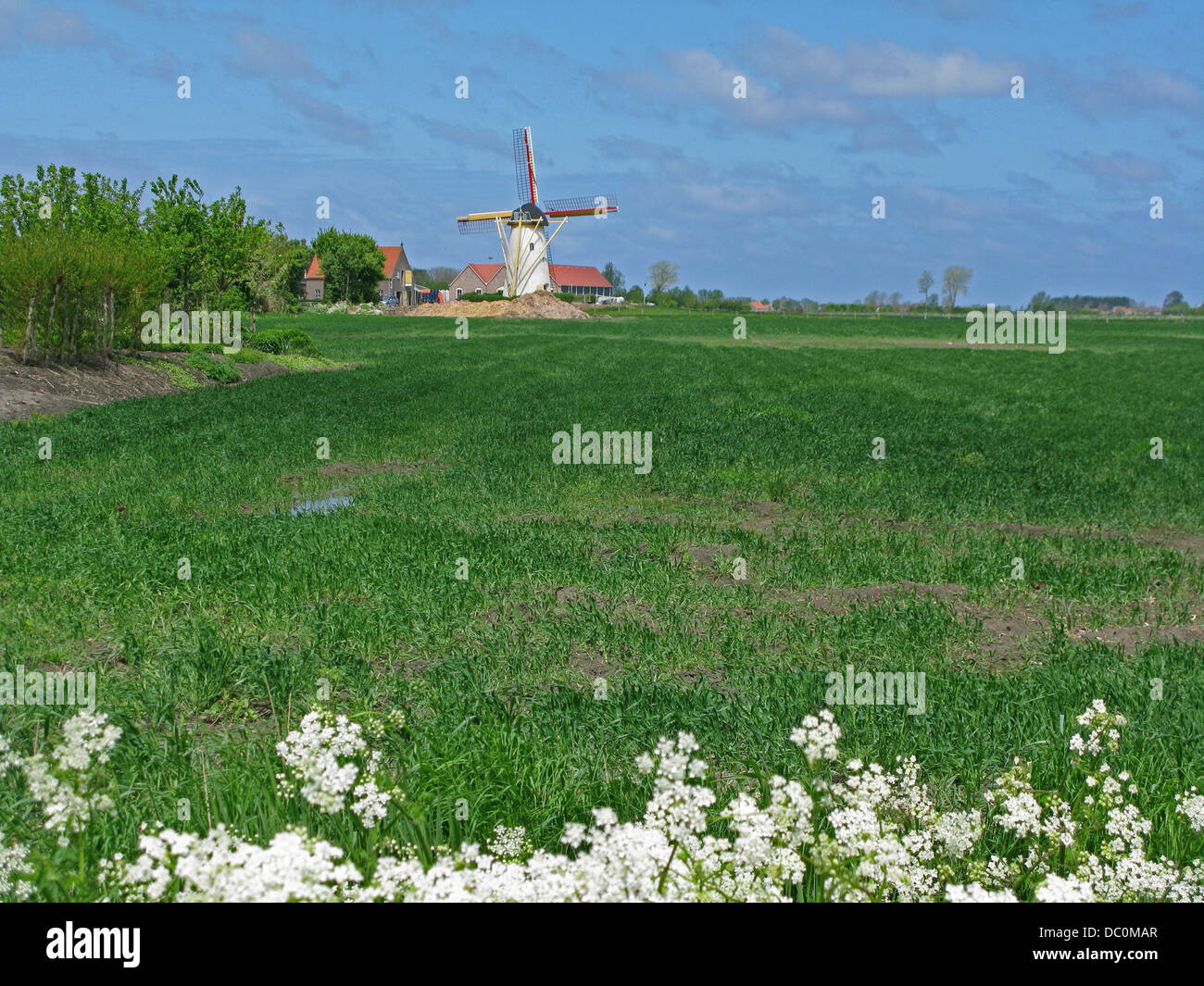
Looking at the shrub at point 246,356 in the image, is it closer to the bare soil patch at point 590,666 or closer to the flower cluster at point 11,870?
the bare soil patch at point 590,666

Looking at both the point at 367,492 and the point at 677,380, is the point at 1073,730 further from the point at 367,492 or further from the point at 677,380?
Answer: the point at 677,380

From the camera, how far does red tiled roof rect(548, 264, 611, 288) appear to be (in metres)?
164

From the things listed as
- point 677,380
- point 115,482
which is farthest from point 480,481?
point 677,380

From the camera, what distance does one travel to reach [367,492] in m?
12.0

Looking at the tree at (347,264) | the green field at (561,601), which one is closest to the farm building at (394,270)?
the tree at (347,264)

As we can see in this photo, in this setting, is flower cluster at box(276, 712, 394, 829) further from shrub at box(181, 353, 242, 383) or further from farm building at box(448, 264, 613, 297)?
farm building at box(448, 264, 613, 297)

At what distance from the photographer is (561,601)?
25.3 feet

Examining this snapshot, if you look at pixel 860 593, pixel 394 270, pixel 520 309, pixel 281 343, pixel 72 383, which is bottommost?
pixel 860 593

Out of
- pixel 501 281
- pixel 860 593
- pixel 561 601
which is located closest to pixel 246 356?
pixel 561 601

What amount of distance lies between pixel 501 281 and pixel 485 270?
666cm

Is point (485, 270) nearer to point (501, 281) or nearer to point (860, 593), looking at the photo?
point (501, 281)

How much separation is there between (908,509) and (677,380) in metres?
18.7

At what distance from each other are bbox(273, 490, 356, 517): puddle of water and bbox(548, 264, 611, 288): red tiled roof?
15256cm
